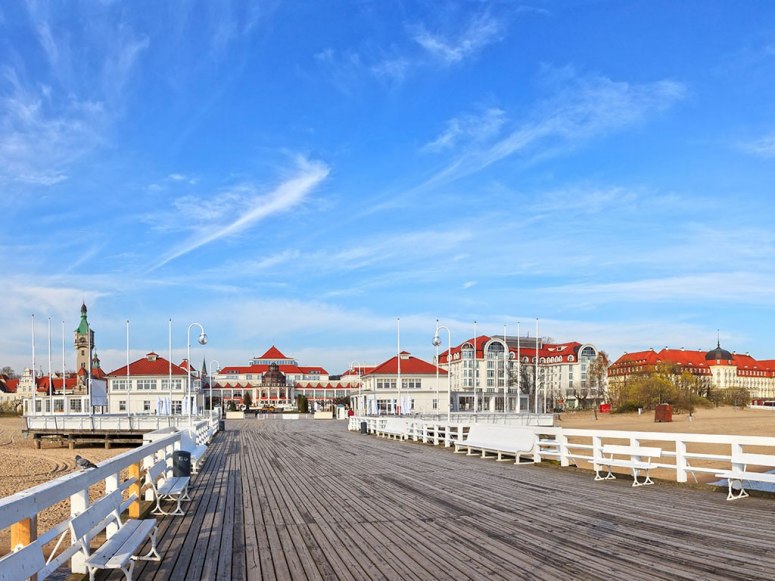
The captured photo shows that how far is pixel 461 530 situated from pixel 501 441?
1052cm

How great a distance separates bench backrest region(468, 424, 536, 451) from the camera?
17703 mm

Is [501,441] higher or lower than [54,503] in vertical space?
lower

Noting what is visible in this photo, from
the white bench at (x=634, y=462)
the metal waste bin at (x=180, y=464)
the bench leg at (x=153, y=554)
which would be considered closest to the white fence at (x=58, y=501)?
the bench leg at (x=153, y=554)

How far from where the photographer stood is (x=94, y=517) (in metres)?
6.01

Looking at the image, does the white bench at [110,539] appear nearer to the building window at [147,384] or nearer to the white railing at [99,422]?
the white railing at [99,422]

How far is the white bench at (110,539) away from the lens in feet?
18.2

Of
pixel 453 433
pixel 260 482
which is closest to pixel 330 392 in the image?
pixel 453 433

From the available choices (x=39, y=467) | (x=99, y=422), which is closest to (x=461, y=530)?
(x=39, y=467)

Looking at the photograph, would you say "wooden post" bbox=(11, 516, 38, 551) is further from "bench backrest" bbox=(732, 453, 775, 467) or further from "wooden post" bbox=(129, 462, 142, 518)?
"bench backrest" bbox=(732, 453, 775, 467)

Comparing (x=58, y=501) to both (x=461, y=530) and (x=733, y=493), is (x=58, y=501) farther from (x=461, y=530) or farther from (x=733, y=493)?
(x=733, y=493)

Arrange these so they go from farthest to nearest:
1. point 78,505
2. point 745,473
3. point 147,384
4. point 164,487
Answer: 1. point 147,384
2. point 745,473
3. point 164,487
4. point 78,505

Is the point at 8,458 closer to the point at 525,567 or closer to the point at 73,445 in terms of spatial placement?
the point at 73,445

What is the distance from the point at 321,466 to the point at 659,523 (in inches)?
405

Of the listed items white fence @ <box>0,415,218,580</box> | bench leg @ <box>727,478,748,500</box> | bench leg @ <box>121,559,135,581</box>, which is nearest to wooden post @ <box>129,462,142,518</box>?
white fence @ <box>0,415,218,580</box>
